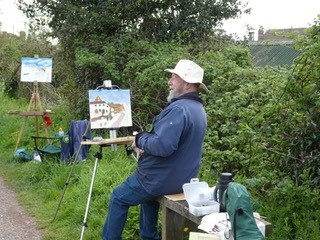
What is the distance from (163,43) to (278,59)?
3.07m

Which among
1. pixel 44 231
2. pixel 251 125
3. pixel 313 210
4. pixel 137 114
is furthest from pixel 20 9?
pixel 313 210

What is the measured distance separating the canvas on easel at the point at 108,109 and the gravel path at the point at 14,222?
64.6 inches

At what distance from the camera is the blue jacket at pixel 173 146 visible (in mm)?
3703

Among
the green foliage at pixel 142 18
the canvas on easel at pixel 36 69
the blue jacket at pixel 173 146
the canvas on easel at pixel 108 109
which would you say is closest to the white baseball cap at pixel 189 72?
the blue jacket at pixel 173 146

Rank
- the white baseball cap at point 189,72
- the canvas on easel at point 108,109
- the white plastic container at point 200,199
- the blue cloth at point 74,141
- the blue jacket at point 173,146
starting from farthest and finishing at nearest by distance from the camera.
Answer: the blue cloth at point 74,141 < the canvas on easel at point 108,109 < the white baseball cap at point 189,72 < the blue jacket at point 173,146 < the white plastic container at point 200,199

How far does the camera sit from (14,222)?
243 inches

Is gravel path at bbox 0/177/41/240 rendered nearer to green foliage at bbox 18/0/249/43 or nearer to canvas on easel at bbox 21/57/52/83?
canvas on easel at bbox 21/57/52/83

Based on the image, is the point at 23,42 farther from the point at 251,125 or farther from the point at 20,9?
the point at 251,125

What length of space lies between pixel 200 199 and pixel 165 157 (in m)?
0.47

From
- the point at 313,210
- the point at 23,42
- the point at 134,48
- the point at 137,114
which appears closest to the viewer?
the point at 313,210

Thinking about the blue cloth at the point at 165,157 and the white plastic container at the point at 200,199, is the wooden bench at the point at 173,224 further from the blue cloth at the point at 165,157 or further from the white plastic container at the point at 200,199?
the white plastic container at the point at 200,199

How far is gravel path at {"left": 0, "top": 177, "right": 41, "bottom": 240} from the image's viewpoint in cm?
570

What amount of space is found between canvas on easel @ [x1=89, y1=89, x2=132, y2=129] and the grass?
1.03 meters

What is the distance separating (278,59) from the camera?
11.4m
